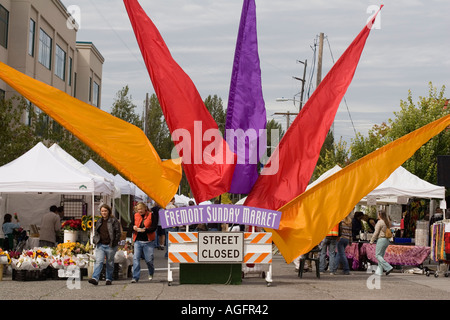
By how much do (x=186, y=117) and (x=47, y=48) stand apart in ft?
101

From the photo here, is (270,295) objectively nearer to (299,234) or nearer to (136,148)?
(299,234)

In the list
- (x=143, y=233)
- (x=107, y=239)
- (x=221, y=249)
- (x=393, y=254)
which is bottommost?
(x=393, y=254)

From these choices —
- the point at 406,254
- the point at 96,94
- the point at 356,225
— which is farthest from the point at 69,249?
the point at 96,94

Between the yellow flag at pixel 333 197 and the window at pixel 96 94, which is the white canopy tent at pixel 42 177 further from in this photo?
the window at pixel 96 94

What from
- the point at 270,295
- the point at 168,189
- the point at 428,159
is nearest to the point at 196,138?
the point at 168,189

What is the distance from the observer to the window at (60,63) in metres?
48.8

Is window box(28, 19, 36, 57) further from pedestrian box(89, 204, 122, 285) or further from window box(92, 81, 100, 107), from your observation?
pedestrian box(89, 204, 122, 285)

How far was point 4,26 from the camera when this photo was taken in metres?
38.1

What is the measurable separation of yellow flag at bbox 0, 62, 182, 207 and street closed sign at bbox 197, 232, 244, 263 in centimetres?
140

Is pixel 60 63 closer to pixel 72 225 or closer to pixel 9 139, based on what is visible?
pixel 9 139

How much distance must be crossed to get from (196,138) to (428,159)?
2125cm

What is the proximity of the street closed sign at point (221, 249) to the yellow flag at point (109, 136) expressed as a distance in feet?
4.59

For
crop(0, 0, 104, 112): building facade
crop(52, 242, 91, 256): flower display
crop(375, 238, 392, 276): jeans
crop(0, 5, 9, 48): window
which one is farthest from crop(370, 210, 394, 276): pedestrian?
crop(0, 5, 9, 48): window
